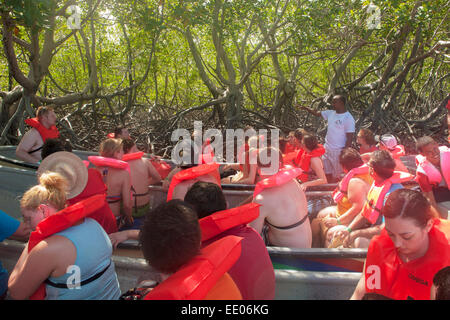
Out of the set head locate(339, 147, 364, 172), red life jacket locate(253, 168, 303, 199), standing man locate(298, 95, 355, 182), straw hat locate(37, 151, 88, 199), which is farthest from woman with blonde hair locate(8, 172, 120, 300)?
standing man locate(298, 95, 355, 182)

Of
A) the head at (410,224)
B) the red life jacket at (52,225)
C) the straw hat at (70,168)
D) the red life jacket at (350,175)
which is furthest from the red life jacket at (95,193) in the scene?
the head at (410,224)

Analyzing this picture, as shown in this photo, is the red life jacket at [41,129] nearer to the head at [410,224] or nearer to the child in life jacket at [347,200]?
the child in life jacket at [347,200]

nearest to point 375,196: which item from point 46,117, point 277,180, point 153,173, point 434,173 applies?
point 277,180

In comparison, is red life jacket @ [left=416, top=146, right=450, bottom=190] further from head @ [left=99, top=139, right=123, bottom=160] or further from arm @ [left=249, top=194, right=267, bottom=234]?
head @ [left=99, top=139, right=123, bottom=160]

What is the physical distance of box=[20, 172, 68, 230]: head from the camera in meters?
1.83

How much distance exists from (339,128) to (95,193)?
10.7ft

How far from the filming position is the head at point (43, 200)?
183cm

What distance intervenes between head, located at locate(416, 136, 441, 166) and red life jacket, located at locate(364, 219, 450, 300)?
1771 mm

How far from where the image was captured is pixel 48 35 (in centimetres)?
711

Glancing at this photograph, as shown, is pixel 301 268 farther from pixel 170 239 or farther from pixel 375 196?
pixel 170 239

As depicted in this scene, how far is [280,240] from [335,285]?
505 mm

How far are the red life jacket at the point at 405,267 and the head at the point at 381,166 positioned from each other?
91 cm

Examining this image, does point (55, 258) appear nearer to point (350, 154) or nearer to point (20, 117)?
point (350, 154)

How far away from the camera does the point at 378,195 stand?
7.76ft
